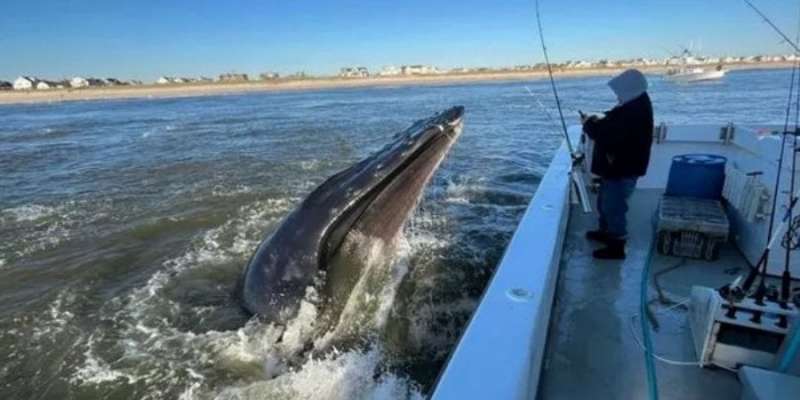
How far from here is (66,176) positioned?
40.9 ft

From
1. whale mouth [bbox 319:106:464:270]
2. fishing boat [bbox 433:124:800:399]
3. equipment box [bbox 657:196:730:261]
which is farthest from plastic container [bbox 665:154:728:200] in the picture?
whale mouth [bbox 319:106:464:270]

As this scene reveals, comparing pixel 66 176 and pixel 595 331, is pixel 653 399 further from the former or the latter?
pixel 66 176

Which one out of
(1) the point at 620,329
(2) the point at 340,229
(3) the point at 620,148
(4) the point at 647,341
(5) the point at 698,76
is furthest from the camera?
(5) the point at 698,76

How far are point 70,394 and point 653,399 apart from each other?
3.94m

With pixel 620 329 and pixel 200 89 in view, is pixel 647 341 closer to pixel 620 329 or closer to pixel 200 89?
pixel 620 329

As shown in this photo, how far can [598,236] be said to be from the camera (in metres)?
4.70

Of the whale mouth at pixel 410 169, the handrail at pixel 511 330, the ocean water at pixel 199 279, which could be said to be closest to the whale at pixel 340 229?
the whale mouth at pixel 410 169

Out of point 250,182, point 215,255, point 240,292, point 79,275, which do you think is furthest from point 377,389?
point 250,182

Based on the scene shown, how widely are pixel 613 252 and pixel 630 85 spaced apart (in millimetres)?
1379

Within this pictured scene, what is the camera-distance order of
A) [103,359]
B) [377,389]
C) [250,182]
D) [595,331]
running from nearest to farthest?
[595,331]
[377,389]
[103,359]
[250,182]

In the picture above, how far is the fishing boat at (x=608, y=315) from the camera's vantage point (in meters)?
2.25

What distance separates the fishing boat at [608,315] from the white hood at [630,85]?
1.10 metres

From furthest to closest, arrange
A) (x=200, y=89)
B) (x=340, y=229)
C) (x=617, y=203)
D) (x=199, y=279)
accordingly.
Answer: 1. (x=200, y=89)
2. (x=199, y=279)
3. (x=617, y=203)
4. (x=340, y=229)

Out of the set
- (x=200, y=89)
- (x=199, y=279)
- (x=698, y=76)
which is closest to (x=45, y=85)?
(x=200, y=89)
